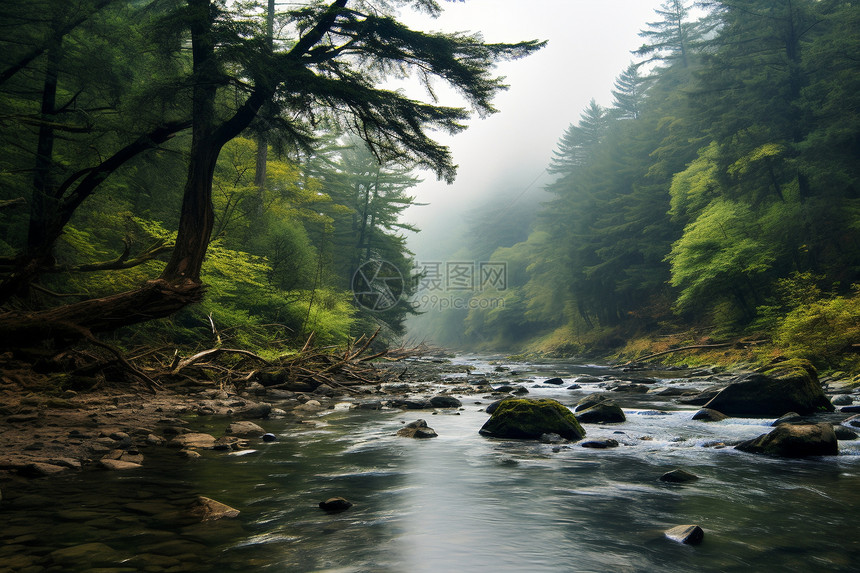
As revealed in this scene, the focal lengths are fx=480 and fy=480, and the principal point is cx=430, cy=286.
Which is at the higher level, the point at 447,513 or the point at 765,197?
the point at 765,197

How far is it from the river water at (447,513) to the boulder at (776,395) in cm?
234

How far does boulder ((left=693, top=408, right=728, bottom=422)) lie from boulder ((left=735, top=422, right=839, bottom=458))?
7.47 feet

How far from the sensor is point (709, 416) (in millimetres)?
7965

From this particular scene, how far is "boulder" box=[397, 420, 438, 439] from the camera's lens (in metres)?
6.89

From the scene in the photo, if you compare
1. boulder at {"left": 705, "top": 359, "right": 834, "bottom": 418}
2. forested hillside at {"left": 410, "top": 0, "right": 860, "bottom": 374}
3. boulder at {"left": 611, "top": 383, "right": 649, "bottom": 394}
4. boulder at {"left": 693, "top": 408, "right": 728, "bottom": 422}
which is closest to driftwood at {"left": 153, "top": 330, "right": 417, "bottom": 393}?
boulder at {"left": 693, "top": 408, "right": 728, "bottom": 422}

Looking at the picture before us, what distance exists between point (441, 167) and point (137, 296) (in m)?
5.12

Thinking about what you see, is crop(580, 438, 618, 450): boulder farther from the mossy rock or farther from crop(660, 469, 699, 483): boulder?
crop(660, 469, 699, 483): boulder

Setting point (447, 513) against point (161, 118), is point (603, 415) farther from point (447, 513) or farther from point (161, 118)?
point (161, 118)

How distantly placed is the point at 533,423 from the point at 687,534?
389 centimetres

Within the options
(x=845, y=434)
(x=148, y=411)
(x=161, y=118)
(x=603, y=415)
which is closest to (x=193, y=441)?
(x=148, y=411)

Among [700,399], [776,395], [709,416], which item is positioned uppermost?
[776,395]

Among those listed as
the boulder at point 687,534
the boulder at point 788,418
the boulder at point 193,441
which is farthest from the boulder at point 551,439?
the boulder at point 193,441

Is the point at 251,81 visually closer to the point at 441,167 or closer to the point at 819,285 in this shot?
the point at 441,167

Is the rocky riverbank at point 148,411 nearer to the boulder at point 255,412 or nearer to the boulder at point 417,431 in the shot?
the boulder at point 255,412
